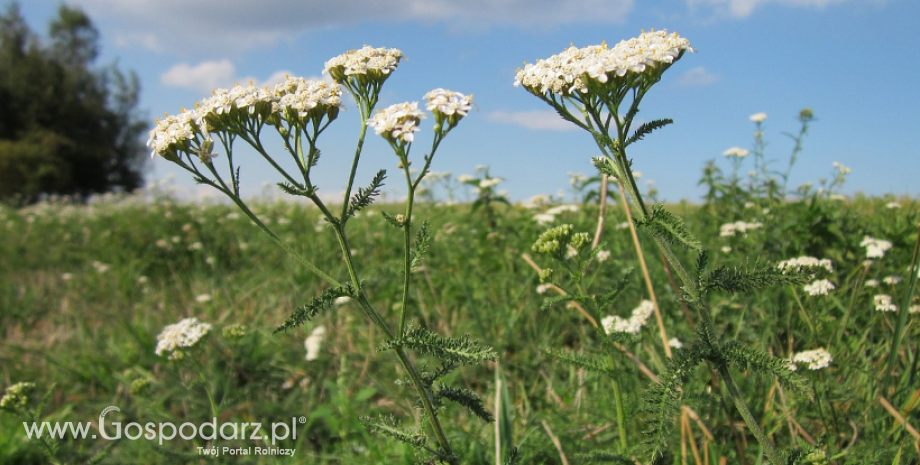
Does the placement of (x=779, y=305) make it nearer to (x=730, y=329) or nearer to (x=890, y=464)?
(x=730, y=329)

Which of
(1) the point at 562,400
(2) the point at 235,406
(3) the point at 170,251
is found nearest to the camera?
(1) the point at 562,400

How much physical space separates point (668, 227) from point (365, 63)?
1050 millimetres

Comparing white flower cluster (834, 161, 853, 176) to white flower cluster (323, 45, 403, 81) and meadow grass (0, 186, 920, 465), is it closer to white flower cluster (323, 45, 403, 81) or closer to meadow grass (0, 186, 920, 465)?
meadow grass (0, 186, 920, 465)

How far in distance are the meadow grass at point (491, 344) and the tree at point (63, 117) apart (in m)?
29.0

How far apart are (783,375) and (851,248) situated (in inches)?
109

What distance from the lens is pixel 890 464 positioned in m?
2.16

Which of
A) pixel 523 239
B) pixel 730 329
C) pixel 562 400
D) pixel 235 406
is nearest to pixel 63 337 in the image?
pixel 235 406

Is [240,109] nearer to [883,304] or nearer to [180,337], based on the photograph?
[180,337]

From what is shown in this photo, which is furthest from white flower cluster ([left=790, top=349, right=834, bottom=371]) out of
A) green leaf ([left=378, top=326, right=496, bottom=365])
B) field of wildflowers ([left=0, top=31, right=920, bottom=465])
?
green leaf ([left=378, top=326, right=496, bottom=365])

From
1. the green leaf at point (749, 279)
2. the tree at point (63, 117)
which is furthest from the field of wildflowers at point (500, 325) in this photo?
the tree at point (63, 117)

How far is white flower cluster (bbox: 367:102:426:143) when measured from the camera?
1.61 m

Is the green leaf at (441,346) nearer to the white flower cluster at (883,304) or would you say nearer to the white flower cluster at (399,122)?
the white flower cluster at (399,122)

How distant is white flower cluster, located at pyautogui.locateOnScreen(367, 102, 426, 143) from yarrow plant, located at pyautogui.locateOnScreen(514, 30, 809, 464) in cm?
41

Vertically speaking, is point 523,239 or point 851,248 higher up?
point 523,239
